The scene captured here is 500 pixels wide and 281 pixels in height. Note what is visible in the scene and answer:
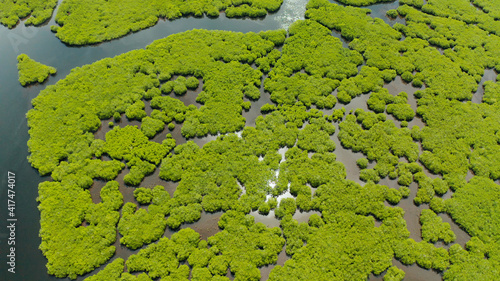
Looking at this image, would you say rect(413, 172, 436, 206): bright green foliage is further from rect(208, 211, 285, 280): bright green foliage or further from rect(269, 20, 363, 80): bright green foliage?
rect(269, 20, 363, 80): bright green foliage

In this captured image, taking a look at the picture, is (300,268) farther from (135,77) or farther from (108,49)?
(108,49)

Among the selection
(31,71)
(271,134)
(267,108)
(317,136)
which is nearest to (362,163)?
(317,136)

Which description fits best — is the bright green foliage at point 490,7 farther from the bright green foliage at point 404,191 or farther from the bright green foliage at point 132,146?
the bright green foliage at point 132,146

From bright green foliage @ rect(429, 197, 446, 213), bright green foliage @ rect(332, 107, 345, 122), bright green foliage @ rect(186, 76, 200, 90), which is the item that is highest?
bright green foliage @ rect(186, 76, 200, 90)

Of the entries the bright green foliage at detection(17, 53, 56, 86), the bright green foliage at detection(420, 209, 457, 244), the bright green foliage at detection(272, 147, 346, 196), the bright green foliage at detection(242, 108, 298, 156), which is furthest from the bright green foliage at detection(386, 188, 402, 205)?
the bright green foliage at detection(17, 53, 56, 86)

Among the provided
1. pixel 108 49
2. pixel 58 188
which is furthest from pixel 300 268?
pixel 108 49

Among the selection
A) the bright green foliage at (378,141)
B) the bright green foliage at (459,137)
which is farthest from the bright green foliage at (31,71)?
the bright green foliage at (459,137)
